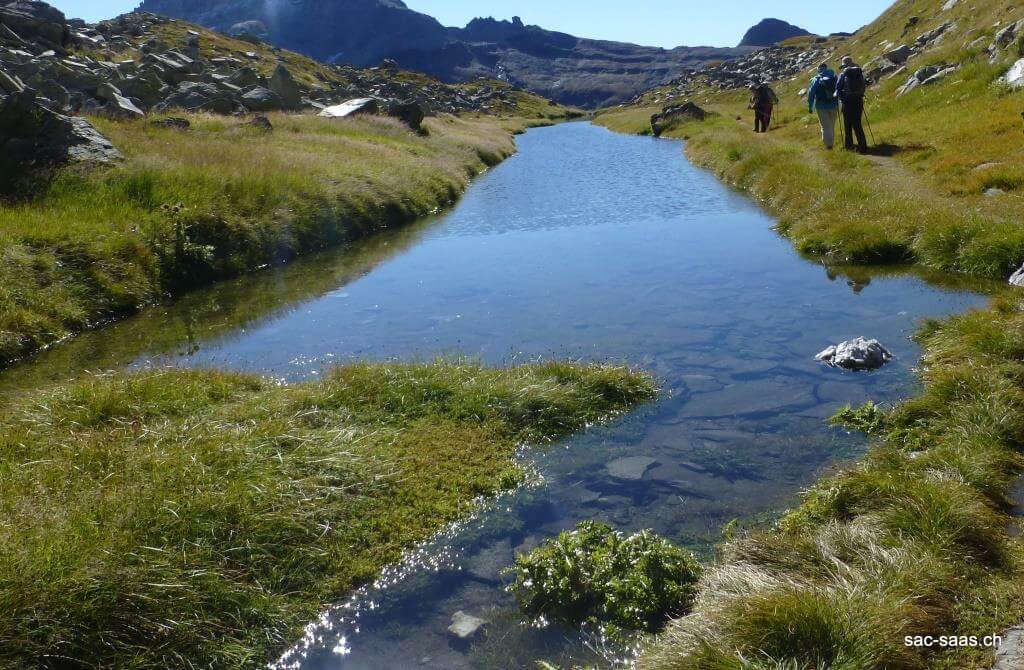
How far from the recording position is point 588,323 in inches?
631

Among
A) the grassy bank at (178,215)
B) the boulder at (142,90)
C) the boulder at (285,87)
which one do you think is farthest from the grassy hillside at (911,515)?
the boulder at (285,87)

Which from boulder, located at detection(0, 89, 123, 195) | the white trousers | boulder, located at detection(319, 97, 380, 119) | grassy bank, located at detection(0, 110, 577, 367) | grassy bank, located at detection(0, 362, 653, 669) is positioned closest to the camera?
grassy bank, located at detection(0, 362, 653, 669)

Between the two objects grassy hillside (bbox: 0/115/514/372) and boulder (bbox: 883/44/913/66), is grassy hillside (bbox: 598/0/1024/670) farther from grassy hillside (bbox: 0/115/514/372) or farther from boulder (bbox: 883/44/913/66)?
boulder (bbox: 883/44/913/66)

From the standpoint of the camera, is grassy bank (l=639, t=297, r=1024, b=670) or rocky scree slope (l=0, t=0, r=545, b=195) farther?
rocky scree slope (l=0, t=0, r=545, b=195)

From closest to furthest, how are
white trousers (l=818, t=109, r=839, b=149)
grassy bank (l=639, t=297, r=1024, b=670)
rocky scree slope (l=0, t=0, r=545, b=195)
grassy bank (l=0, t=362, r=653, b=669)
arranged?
1. grassy bank (l=639, t=297, r=1024, b=670)
2. grassy bank (l=0, t=362, r=653, b=669)
3. rocky scree slope (l=0, t=0, r=545, b=195)
4. white trousers (l=818, t=109, r=839, b=149)

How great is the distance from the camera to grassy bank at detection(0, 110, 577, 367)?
54.5 ft

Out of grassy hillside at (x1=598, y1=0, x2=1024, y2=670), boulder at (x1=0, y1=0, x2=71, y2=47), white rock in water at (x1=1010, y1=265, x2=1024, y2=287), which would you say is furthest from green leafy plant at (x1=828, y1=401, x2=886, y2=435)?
boulder at (x1=0, y1=0, x2=71, y2=47)

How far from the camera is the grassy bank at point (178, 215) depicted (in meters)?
16.6

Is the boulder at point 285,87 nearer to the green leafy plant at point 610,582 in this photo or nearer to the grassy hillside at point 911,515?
the grassy hillside at point 911,515

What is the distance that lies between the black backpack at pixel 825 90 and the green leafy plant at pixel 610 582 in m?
29.6

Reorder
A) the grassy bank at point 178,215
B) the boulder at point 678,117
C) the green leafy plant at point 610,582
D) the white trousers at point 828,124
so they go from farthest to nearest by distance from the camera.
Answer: the boulder at point 678,117
the white trousers at point 828,124
the grassy bank at point 178,215
the green leafy plant at point 610,582

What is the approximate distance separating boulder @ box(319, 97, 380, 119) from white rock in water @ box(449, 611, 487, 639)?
46.4 metres

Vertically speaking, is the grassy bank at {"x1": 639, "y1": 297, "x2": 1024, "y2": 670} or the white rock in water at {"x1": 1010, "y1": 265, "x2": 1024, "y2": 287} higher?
the white rock in water at {"x1": 1010, "y1": 265, "x2": 1024, "y2": 287}

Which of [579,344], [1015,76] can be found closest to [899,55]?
[1015,76]
